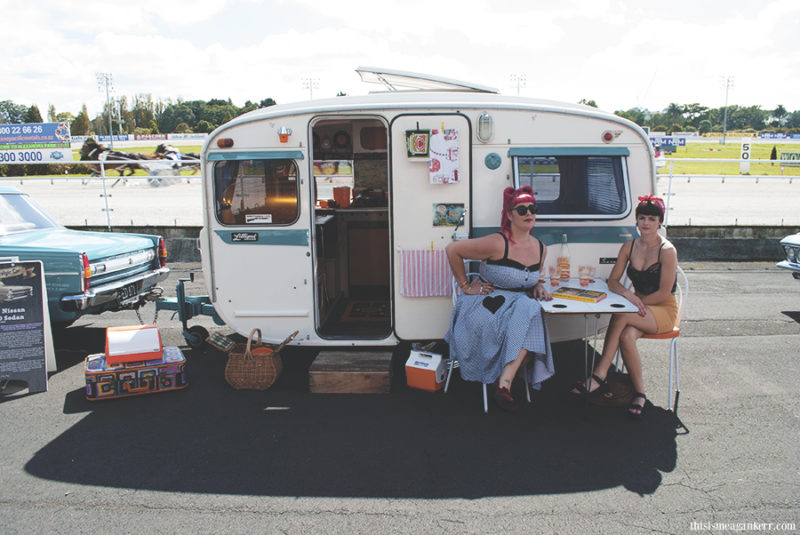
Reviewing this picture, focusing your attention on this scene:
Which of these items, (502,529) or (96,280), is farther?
(96,280)

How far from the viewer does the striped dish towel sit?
5.27 m

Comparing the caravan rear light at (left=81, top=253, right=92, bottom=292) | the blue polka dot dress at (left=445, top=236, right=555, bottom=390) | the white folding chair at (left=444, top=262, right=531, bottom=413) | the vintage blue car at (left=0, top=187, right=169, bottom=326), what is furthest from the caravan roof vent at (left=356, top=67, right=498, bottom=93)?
the caravan rear light at (left=81, top=253, right=92, bottom=292)

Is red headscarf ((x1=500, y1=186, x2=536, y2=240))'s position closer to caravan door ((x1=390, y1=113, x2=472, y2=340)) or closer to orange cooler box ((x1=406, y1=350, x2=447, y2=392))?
caravan door ((x1=390, y1=113, x2=472, y2=340))

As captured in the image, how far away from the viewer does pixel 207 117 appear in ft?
287

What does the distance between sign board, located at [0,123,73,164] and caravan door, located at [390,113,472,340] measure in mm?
13085

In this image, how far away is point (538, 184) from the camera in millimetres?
5195

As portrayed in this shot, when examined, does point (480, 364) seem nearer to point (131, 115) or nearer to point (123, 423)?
point (123, 423)

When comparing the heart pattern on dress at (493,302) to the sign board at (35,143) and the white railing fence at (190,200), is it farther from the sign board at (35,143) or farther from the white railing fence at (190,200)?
the sign board at (35,143)

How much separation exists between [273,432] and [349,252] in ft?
11.7

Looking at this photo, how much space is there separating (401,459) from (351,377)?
1.20 m

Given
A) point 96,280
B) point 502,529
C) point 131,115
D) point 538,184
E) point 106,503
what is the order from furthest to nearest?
point 131,115 < point 96,280 < point 538,184 < point 106,503 < point 502,529

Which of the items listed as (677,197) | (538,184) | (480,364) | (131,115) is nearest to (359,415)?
(480,364)

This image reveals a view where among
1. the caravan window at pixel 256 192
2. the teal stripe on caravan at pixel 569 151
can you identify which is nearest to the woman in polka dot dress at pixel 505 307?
the teal stripe on caravan at pixel 569 151

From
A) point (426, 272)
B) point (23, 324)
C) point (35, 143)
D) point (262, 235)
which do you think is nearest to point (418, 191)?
point (426, 272)
